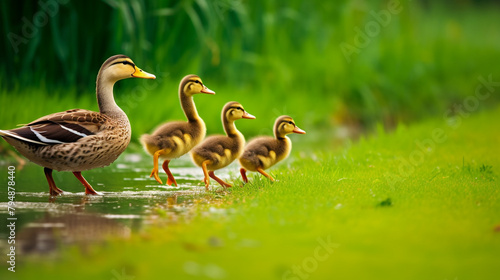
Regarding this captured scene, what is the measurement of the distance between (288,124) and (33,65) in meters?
4.76

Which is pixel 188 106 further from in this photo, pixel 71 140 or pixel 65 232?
pixel 65 232

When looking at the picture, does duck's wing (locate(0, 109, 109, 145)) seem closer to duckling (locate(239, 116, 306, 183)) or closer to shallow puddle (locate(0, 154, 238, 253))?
shallow puddle (locate(0, 154, 238, 253))

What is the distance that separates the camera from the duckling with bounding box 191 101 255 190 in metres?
7.12

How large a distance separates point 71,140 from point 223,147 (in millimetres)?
1507

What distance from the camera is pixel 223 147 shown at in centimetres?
718

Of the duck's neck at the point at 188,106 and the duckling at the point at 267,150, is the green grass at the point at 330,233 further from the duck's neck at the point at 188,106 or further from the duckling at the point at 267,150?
the duck's neck at the point at 188,106

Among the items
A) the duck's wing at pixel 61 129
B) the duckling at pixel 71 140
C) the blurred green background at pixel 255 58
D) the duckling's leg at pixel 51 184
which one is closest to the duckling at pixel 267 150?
the duckling at pixel 71 140

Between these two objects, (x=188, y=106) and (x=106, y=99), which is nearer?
(x=106, y=99)

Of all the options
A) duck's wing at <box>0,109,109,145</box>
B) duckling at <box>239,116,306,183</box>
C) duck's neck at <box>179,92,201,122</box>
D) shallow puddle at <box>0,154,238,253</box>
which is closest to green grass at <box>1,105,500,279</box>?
duckling at <box>239,116,306,183</box>

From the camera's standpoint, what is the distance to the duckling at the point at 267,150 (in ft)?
23.5

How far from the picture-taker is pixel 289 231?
5.14m

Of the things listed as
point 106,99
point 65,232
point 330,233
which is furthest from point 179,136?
point 330,233

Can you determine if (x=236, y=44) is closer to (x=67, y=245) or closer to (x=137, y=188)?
(x=137, y=188)

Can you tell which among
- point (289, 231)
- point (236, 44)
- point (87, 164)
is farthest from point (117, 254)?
point (236, 44)
